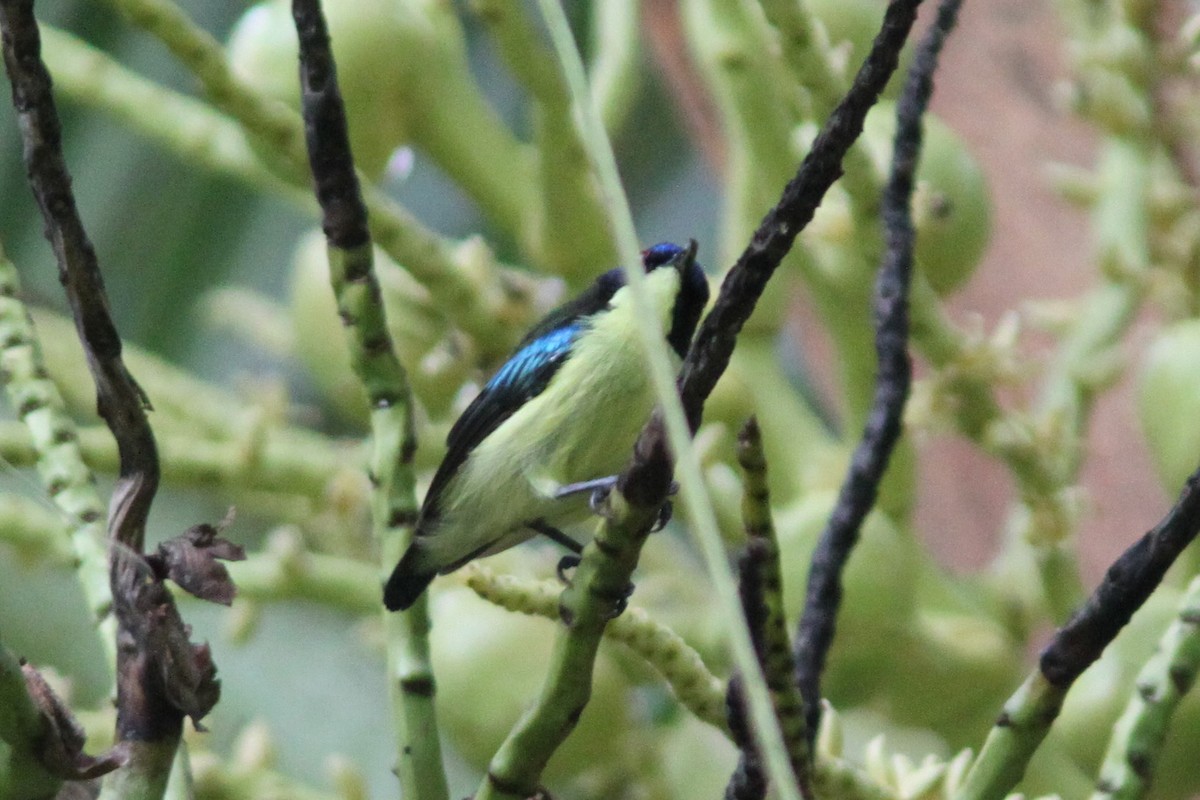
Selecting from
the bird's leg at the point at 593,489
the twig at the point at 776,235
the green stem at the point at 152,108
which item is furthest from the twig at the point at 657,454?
the green stem at the point at 152,108

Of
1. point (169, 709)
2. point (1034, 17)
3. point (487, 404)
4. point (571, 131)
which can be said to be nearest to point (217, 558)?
point (169, 709)

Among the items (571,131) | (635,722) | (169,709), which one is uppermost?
(571,131)

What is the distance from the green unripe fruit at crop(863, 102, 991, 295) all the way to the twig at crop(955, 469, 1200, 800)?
0.24m

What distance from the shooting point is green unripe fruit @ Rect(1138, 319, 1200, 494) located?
18.1 inches

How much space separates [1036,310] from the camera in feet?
1.96

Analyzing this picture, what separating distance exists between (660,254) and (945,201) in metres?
0.10

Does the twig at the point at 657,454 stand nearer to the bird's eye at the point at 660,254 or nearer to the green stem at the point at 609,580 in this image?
the green stem at the point at 609,580

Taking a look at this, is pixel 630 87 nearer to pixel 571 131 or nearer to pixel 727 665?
pixel 571 131

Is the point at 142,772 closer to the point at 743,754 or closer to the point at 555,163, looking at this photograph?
the point at 743,754

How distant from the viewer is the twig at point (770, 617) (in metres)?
0.23

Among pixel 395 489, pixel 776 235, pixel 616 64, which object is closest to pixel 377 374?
pixel 395 489

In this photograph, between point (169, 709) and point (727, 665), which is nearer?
point (169, 709)

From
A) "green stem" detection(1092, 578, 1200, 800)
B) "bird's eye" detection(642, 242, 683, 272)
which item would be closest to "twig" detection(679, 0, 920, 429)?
"green stem" detection(1092, 578, 1200, 800)

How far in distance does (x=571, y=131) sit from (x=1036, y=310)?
22cm
